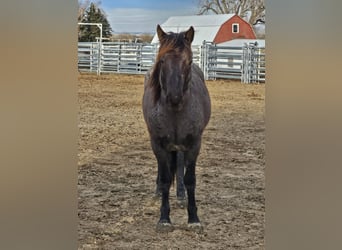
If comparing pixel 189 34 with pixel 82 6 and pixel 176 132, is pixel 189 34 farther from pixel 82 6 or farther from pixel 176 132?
pixel 82 6

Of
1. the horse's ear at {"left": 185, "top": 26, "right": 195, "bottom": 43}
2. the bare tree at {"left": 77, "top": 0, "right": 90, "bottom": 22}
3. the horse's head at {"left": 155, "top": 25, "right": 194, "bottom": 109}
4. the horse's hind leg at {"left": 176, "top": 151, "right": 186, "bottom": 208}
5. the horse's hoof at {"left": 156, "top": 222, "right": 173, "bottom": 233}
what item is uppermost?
the bare tree at {"left": 77, "top": 0, "right": 90, "bottom": 22}

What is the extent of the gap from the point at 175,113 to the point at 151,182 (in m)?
0.73

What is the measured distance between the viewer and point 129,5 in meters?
1.53

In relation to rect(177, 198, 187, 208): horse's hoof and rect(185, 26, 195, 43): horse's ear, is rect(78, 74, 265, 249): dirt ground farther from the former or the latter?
rect(185, 26, 195, 43): horse's ear

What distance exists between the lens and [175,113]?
5.44ft

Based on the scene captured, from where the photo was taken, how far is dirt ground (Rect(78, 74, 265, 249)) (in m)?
1.73

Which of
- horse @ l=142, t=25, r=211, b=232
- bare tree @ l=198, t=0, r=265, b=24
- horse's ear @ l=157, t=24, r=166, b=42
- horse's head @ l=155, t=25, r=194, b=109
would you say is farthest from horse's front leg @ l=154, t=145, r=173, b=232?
bare tree @ l=198, t=0, r=265, b=24

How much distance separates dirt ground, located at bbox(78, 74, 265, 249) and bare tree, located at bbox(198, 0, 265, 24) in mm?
786

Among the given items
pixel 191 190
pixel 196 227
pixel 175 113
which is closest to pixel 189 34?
pixel 175 113

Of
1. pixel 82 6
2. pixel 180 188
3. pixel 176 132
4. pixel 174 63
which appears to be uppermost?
pixel 82 6

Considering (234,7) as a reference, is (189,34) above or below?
below

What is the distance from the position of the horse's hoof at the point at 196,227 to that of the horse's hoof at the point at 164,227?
0.07m

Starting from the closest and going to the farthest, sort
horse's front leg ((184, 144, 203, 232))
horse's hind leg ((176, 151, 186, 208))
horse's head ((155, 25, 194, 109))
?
horse's head ((155, 25, 194, 109)), horse's front leg ((184, 144, 203, 232)), horse's hind leg ((176, 151, 186, 208))
